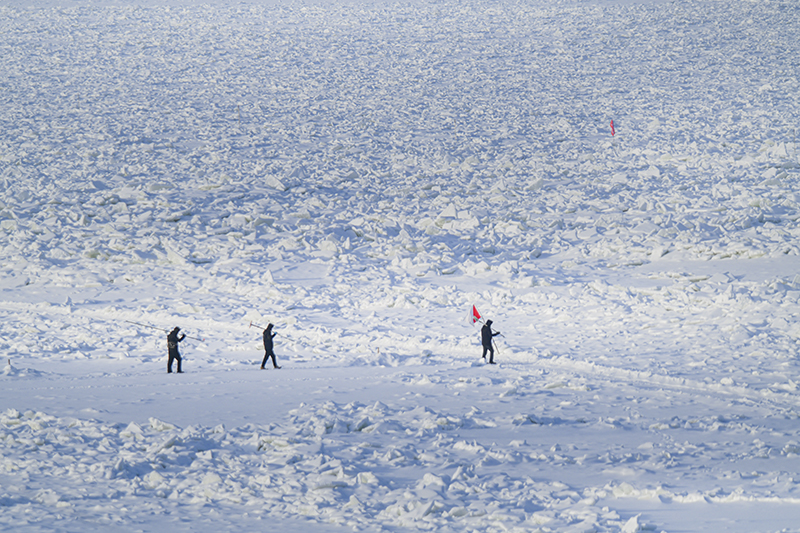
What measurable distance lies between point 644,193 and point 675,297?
6.27 meters

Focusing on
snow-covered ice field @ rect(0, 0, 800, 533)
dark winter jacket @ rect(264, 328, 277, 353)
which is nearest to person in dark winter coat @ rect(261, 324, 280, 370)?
dark winter jacket @ rect(264, 328, 277, 353)

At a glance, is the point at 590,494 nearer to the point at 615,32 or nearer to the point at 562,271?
the point at 562,271

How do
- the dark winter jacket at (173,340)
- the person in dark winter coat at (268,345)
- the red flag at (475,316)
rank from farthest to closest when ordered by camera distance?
the red flag at (475,316) → the person in dark winter coat at (268,345) → the dark winter jacket at (173,340)

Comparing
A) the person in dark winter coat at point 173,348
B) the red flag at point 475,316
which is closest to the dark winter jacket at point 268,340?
the person in dark winter coat at point 173,348

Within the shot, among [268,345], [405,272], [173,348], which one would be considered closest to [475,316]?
[405,272]

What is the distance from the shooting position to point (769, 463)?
6535 mm

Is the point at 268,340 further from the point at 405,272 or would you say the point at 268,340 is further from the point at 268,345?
the point at 405,272

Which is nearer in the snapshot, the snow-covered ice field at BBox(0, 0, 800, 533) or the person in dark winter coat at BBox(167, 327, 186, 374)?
the snow-covered ice field at BBox(0, 0, 800, 533)

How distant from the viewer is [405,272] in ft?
50.2

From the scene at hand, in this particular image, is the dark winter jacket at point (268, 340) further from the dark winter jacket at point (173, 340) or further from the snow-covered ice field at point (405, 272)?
the dark winter jacket at point (173, 340)

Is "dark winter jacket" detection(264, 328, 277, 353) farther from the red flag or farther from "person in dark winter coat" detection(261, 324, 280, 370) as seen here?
the red flag

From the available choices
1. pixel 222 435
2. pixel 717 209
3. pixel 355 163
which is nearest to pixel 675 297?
pixel 717 209

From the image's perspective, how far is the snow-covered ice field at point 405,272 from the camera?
20.8 ft

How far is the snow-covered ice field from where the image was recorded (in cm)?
633
